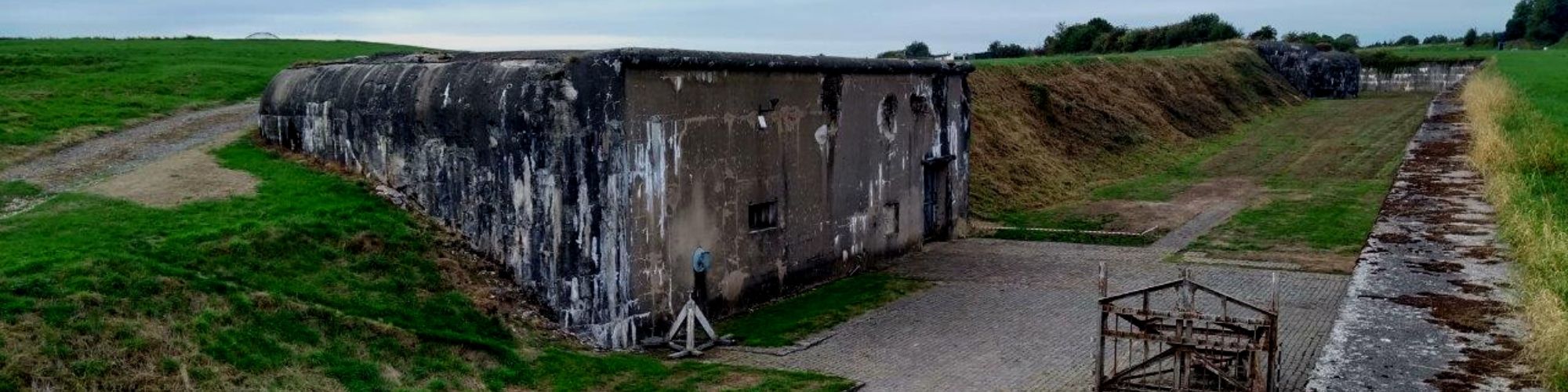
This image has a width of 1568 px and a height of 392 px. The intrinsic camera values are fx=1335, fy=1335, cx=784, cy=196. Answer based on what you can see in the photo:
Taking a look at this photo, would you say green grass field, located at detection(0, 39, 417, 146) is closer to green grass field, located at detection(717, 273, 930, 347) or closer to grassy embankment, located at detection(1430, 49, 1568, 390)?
green grass field, located at detection(717, 273, 930, 347)

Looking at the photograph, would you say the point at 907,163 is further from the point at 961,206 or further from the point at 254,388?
the point at 254,388

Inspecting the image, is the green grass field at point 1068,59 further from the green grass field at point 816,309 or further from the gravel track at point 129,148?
the gravel track at point 129,148

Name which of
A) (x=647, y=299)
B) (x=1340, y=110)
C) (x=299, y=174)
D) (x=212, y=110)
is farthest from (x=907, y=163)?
(x=1340, y=110)

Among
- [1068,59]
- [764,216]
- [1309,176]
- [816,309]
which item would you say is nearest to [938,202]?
[764,216]

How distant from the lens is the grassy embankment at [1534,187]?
28.3 ft

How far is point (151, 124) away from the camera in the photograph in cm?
2100

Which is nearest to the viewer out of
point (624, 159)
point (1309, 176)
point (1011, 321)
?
point (624, 159)

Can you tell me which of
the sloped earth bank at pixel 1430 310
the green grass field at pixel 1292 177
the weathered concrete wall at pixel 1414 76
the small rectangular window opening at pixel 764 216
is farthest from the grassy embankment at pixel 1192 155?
the weathered concrete wall at pixel 1414 76

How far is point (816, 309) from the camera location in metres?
17.1

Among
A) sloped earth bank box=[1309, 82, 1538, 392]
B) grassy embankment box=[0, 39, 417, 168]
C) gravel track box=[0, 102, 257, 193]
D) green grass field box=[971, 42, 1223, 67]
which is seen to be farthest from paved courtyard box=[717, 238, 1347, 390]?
green grass field box=[971, 42, 1223, 67]

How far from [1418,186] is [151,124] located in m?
18.7

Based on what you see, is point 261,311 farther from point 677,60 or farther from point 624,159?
point 677,60

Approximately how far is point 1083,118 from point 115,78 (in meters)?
23.3

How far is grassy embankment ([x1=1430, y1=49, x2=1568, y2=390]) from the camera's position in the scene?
8633 mm
